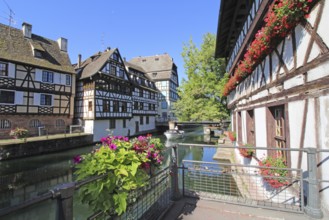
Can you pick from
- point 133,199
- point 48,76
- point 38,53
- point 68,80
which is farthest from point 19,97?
point 133,199

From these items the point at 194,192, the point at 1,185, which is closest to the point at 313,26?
the point at 194,192

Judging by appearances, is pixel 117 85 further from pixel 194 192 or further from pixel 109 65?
pixel 194 192

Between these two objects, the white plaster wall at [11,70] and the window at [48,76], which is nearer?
the white plaster wall at [11,70]

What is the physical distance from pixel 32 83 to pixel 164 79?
27.3 m

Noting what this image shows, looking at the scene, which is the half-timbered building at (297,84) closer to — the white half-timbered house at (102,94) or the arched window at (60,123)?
the white half-timbered house at (102,94)

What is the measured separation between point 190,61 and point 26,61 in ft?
48.8

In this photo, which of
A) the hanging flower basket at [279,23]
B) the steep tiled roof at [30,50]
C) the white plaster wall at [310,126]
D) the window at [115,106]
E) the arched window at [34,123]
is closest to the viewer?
the white plaster wall at [310,126]

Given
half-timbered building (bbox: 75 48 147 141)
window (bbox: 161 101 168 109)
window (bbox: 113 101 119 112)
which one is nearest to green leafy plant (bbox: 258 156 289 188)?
half-timbered building (bbox: 75 48 147 141)

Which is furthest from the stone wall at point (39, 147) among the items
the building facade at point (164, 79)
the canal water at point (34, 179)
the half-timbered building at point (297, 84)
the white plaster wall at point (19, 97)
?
the building facade at point (164, 79)

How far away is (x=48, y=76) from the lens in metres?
18.8

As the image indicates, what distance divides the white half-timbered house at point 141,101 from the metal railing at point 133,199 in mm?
25372

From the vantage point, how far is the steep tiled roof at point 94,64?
21450mm

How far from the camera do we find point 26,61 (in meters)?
16.8

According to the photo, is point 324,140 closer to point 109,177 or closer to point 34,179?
point 109,177
